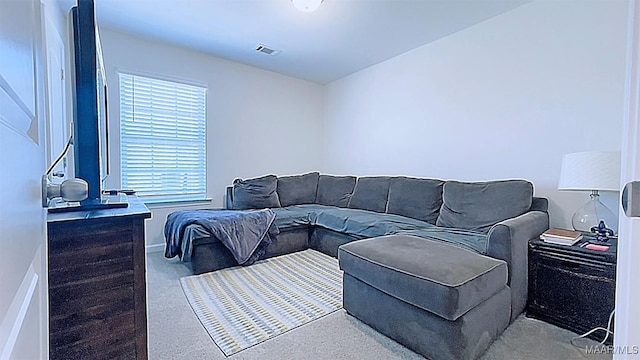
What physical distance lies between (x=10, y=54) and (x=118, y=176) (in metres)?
3.66

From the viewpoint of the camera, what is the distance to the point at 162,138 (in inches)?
150

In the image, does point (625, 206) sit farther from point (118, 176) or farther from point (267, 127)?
point (267, 127)

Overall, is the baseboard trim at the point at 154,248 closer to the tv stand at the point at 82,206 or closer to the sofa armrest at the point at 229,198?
the sofa armrest at the point at 229,198

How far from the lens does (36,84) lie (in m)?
0.56

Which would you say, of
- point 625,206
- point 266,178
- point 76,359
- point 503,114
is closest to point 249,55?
point 266,178

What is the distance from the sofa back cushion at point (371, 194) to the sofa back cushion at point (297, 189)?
2.28ft

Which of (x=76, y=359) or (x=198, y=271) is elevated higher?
(x=76, y=359)

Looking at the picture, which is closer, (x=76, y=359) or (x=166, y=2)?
(x=76, y=359)

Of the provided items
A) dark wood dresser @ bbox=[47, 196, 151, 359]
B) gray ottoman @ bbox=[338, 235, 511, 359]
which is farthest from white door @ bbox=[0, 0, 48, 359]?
gray ottoman @ bbox=[338, 235, 511, 359]

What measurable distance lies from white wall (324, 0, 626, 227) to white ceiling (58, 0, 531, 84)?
246 millimetres

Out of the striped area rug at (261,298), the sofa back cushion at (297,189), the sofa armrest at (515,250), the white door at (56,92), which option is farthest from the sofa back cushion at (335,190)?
the white door at (56,92)

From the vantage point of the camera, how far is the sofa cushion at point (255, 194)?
3893 millimetres

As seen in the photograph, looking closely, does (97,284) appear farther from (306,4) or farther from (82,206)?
(306,4)

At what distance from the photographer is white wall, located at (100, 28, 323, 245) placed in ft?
11.5
